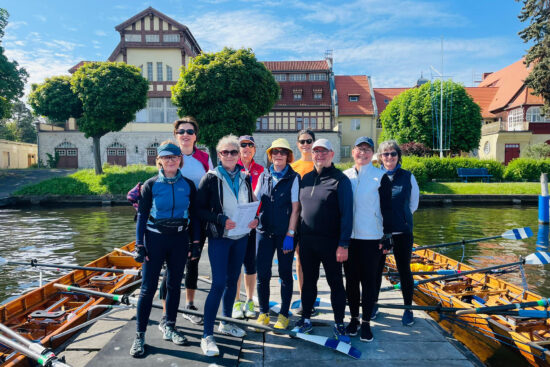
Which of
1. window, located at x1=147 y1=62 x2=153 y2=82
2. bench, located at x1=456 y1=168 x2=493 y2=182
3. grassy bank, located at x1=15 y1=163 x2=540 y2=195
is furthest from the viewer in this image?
window, located at x1=147 y1=62 x2=153 y2=82

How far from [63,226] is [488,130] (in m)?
45.2

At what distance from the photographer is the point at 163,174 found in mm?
4062

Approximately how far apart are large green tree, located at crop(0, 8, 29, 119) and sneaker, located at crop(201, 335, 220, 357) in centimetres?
3533

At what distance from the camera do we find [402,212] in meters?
4.79

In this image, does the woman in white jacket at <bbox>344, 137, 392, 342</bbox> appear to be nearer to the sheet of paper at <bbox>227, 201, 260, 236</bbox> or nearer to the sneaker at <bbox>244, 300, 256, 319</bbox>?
the sheet of paper at <bbox>227, 201, 260, 236</bbox>

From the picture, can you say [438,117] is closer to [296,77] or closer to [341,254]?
[296,77]

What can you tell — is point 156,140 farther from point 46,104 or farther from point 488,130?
point 488,130

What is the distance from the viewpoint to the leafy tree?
90.2 ft

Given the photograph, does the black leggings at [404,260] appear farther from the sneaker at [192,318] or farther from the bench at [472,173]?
the bench at [472,173]

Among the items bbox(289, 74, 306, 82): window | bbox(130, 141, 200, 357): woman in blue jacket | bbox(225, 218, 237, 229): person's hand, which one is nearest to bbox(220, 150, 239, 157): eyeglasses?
bbox(130, 141, 200, 357): woman in blue jacket

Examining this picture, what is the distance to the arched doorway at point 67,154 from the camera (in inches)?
1534

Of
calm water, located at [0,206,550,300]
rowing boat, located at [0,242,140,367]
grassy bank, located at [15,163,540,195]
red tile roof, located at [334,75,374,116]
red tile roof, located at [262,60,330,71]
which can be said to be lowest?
calm water, located at [0,206,550,300]

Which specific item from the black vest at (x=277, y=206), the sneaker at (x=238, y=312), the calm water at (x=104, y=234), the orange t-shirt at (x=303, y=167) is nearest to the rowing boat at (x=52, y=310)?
the sneaker at (x=238, y=312)

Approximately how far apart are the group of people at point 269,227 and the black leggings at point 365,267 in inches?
0.5
